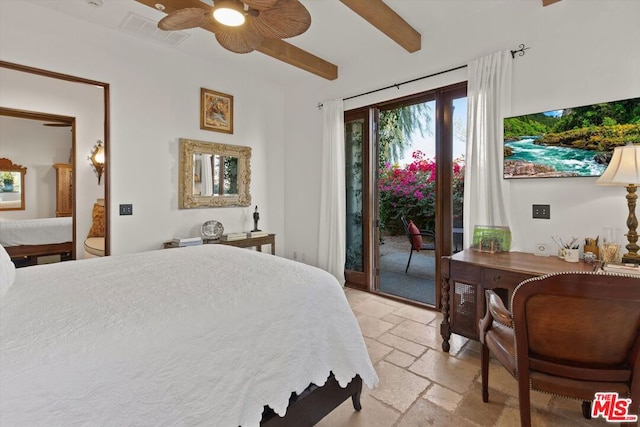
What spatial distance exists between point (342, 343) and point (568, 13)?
9.92 feet

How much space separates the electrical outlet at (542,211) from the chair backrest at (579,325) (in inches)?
59.5

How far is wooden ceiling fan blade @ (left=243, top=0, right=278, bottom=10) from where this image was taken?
177 centimetres

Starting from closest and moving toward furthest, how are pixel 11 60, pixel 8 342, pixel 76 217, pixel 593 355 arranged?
pixel 8 342 < pixel 593 355 < pixel 11 60 < pixel 76 217

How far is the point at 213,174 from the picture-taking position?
3.96m

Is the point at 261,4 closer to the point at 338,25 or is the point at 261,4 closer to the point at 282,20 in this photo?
the point at 282,20

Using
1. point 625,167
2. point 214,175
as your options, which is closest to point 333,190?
point 214,175

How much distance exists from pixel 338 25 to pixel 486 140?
1.83 metres

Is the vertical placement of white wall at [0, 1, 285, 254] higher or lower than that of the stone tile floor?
higher

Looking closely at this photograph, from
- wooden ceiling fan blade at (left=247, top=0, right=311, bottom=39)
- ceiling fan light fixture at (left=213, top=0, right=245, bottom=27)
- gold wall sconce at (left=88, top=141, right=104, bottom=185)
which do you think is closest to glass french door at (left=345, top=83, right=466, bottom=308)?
wooden ceiling fan blade at (left=247, top=0, right=311, bottom=39)

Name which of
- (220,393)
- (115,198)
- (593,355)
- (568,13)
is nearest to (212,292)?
(220,393)

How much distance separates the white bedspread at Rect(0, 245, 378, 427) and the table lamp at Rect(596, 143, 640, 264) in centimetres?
189

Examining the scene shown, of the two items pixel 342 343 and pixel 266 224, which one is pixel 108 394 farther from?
pixel 266 224

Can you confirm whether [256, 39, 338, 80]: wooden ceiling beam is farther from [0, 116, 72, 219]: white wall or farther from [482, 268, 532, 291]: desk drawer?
[482, 268, 532, 291]: desk drawer

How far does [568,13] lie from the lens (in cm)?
246
